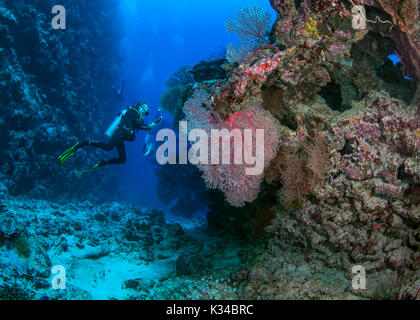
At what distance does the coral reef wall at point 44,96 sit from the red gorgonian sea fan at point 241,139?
31.4 feet

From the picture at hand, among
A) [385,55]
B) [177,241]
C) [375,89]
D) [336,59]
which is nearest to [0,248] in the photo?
[177,241]

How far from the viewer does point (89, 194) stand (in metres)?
15.3

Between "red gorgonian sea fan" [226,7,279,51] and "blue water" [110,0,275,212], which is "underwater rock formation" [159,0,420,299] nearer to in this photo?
"red gorgonian sea fan" [226,7,279,51]

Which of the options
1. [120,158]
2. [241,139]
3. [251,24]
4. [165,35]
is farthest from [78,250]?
[165,35]

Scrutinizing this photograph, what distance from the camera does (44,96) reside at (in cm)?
1304

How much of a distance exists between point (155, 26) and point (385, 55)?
83.2m

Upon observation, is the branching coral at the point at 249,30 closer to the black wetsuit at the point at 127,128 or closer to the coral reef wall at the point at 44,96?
the black wetsuit at the point at 127,128

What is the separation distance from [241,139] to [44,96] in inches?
534

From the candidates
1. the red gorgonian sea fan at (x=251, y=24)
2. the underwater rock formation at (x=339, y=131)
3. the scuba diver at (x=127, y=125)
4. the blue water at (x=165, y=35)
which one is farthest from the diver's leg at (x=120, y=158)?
the blue water at (x=165, y=35)

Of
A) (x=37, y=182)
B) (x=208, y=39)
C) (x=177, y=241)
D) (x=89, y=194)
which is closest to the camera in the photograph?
(x=177, y=241)

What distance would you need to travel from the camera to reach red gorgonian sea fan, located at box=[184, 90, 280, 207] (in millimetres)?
3832

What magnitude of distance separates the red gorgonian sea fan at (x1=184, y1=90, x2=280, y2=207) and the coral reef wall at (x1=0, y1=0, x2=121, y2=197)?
957cm

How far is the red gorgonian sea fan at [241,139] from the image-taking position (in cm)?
383

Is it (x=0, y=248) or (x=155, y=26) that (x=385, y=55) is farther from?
(x=155, y=26)
